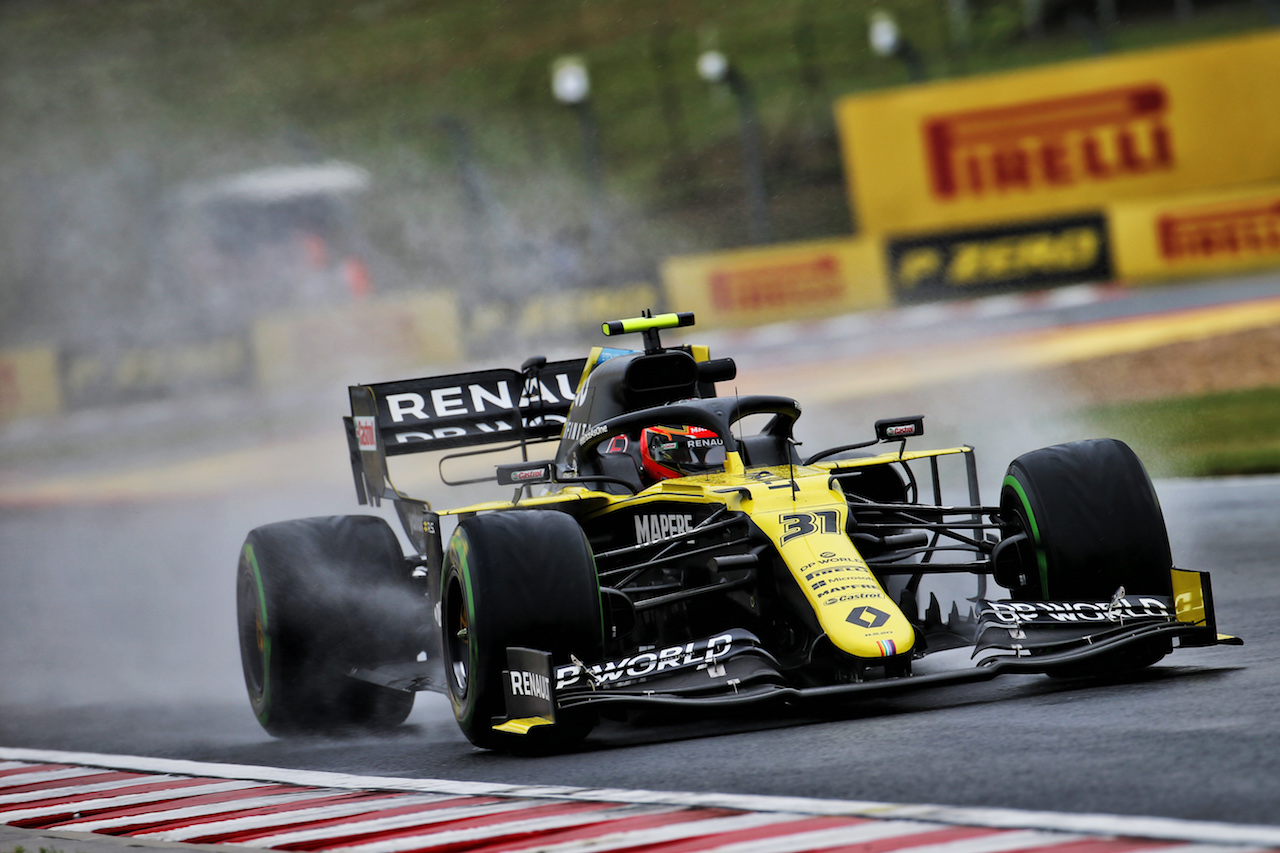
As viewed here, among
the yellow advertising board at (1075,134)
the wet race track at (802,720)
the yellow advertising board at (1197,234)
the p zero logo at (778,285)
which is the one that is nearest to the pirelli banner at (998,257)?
the yellow advertising board at (1197,234)

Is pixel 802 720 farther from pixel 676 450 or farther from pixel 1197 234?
pixel 1197 234

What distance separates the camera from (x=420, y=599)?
8.77 meters

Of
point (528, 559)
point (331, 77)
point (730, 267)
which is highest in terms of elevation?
point (331, 77)

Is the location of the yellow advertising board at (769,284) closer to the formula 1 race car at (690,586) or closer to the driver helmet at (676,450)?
the formula 1 race car at (690,586)

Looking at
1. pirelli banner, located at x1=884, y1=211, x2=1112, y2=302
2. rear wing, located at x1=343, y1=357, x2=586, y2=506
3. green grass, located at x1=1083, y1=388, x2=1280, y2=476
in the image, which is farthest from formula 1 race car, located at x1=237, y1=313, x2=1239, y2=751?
pirelli banner, located at x1=884, y1=211, x2=1112, y2=302

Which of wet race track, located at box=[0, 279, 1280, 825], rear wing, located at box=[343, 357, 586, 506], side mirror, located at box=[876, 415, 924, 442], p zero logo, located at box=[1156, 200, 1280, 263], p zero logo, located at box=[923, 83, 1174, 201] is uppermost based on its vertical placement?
p zero logo, located at box=[923, 83, 1174, 201]

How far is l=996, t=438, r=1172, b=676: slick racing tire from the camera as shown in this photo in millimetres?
6859

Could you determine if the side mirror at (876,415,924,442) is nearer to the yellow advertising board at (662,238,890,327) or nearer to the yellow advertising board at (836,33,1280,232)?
the yellow advertising board at (662,238,890,327)

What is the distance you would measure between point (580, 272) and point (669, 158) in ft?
53.2

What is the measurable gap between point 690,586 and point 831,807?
7.39 feet

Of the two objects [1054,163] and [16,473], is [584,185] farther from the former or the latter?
[16,473]

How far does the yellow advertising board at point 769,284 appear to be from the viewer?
80.9 feet

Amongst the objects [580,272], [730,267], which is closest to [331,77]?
[580,272]

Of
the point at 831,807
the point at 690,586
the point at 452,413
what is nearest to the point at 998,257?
the point at 452,413
